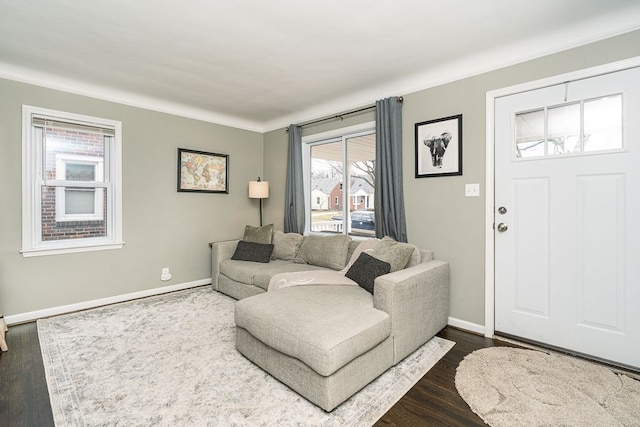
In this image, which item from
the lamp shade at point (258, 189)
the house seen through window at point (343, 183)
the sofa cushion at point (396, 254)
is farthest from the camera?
the lamp shade at point (258, 189)

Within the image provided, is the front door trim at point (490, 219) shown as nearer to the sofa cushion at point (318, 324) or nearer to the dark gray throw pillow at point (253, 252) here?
the sofa cushion at point (318, 324)

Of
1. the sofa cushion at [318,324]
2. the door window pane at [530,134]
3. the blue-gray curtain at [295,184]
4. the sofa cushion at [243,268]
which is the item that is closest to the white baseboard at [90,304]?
the sofa cushion at [243,268]

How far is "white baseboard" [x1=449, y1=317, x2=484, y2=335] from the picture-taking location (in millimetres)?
2703

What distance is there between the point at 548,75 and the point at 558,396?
7.51ft

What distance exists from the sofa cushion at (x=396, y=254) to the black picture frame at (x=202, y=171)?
2.72 metres

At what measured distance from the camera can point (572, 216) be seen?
2.30m

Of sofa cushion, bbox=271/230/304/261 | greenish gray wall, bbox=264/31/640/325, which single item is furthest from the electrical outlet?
greenish gray wall, bbox=264/31/640/325

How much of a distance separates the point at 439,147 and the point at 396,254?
1.18 metres

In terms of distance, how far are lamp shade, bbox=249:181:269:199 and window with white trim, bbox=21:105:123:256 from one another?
1.66 m

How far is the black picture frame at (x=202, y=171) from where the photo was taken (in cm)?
406

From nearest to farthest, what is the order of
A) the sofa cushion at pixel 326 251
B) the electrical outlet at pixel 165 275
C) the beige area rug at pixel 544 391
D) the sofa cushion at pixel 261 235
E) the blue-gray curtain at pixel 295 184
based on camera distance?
1. the beige area rug at pixel 544 391
2. the sofa cushion at pixel 326 251
3. the electrical outlet at pixel 165 275
4. the sofa cushion at pixel 261 235
5. the blue-gray curtain at pixel 295 184

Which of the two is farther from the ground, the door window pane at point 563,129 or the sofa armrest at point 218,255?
the door window pane at point 563,129

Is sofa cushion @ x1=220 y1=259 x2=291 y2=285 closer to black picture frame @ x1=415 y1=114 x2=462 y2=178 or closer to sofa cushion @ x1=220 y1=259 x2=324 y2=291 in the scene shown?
sofa cushion @ x1=220 y1=259 x2=324 y2=291

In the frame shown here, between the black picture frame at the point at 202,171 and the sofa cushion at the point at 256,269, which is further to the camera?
the black picture frame at the point at 202,171
